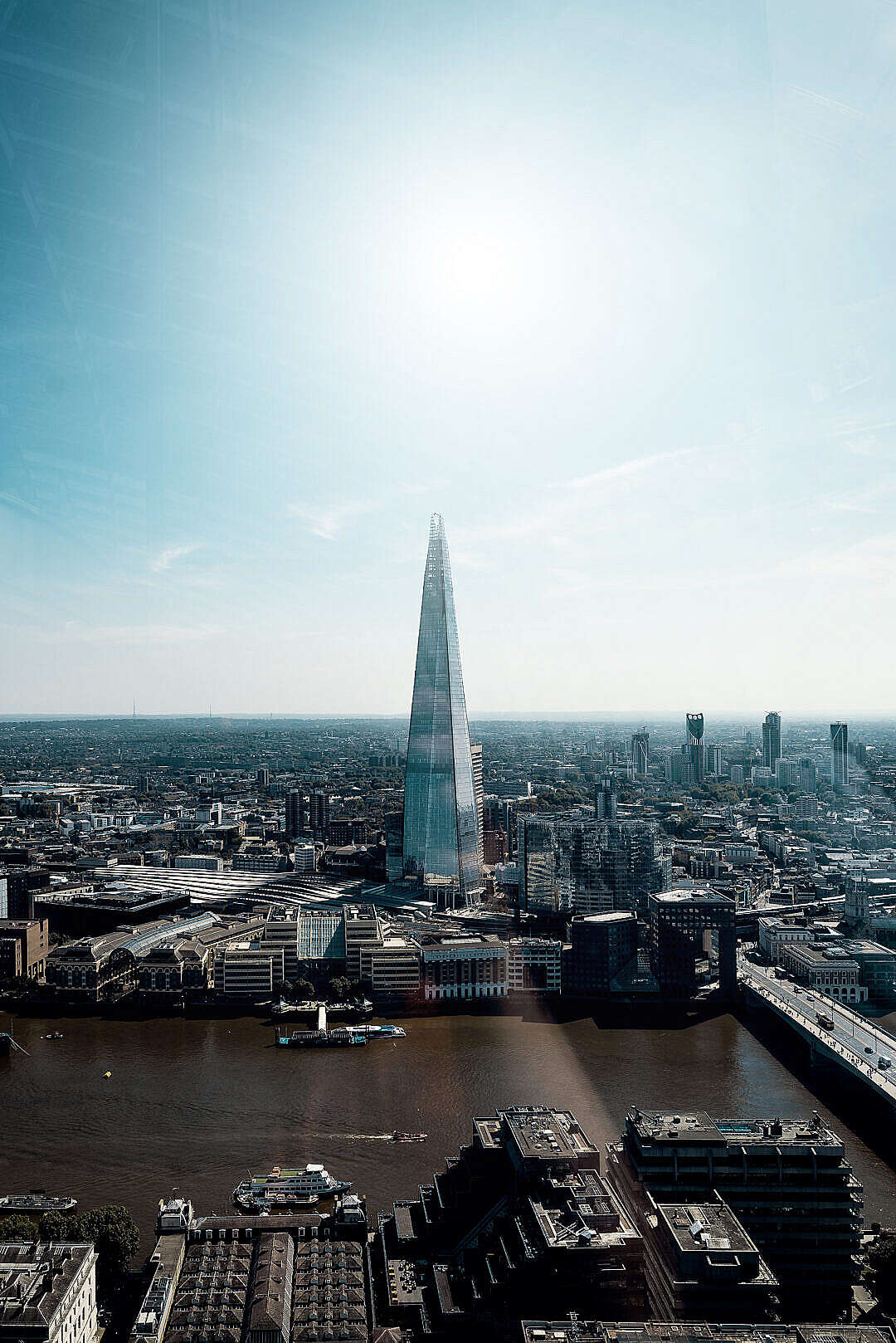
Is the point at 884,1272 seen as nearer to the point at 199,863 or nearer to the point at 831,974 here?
the point at 831,974

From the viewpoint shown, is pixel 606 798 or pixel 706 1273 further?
pixel 606 798

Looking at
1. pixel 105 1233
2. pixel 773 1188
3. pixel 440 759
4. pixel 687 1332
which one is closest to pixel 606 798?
pixel 440 759

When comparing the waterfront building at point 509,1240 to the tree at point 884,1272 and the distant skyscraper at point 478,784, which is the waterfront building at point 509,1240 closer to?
the tree at point 884,1272

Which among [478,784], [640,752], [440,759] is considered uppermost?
[440,759]

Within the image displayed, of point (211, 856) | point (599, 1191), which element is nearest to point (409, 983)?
point (599, 1191)

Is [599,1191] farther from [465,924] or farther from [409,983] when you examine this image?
[465,924]

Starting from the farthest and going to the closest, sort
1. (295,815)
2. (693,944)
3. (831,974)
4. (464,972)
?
(295,815) → (693,944) → (464,972) → (831,974)

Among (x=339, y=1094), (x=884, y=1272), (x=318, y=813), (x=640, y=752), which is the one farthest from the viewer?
(x=640, y=752)
